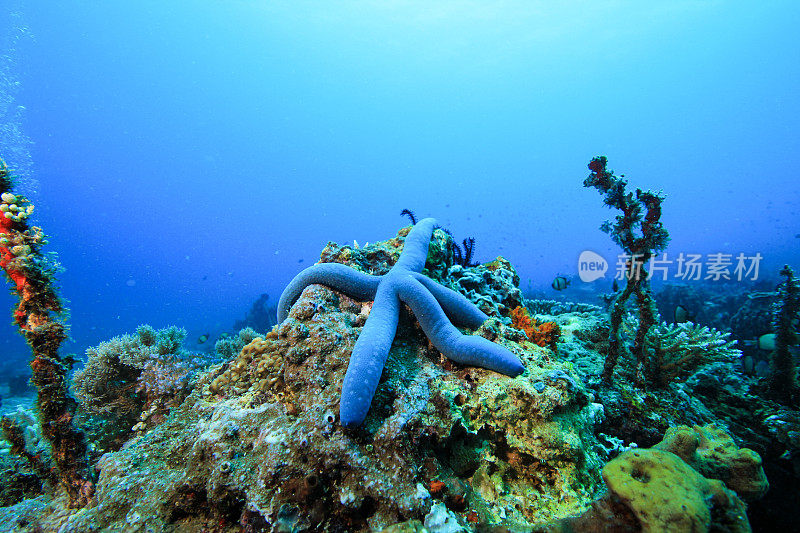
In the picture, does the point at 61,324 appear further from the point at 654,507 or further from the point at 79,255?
the point at 79,255

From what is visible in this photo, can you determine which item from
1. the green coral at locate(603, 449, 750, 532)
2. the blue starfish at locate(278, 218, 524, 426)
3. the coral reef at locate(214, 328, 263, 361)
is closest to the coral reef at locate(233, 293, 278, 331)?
the coral reef at locate(214, 328, 263, 361)

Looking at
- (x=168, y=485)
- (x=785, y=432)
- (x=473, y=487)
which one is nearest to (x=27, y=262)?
(x=168, y=485)

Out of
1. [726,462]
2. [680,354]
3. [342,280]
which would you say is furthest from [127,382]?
[680,354]

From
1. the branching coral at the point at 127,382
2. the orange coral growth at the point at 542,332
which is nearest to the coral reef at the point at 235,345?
the branching coral at the point at 127,382

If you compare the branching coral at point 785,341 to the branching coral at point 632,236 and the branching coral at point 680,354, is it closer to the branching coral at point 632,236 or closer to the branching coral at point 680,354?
the branching coral at point 680,354

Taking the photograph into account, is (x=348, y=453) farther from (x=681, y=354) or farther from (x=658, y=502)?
(x=681, y=354)

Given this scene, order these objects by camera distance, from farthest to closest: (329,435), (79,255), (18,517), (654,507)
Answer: (79,255) < (18,517) < (329,435) < (654,507)

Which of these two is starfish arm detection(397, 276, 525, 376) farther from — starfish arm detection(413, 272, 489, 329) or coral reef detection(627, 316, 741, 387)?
coral reef detection(627, 316, 741, 387)

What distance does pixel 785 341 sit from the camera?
511 cm

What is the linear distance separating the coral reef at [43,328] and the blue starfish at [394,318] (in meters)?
2.34

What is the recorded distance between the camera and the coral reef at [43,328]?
3.12 meters

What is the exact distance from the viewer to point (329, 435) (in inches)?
99.4

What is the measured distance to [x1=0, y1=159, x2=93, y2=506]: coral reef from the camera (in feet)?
10.2

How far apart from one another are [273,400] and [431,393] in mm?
1603
